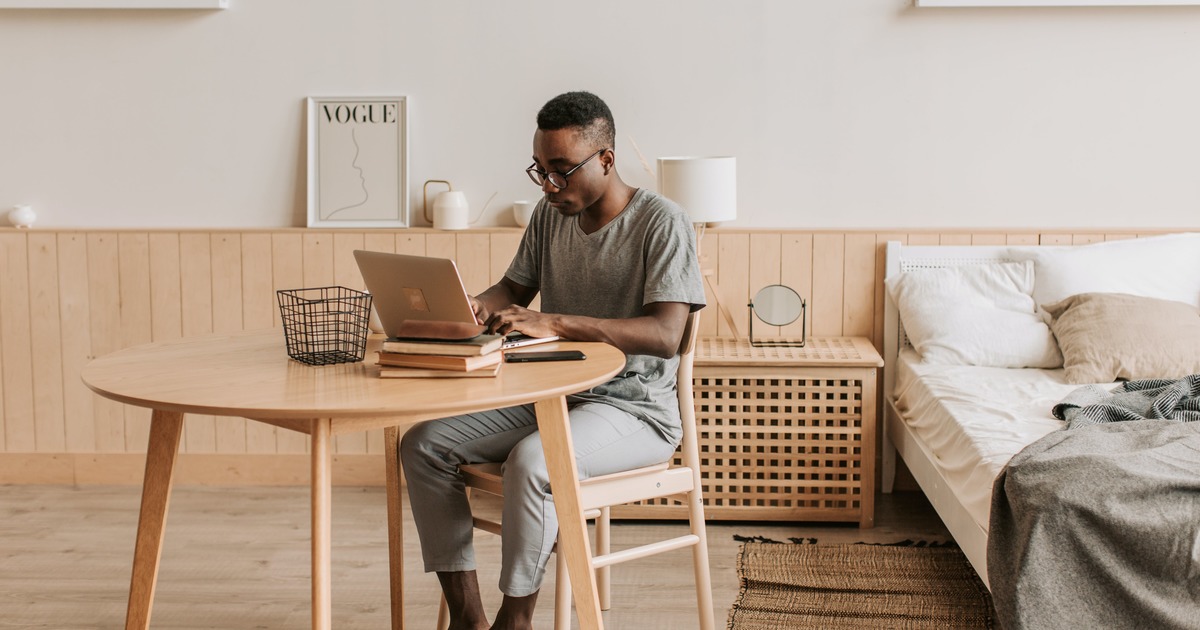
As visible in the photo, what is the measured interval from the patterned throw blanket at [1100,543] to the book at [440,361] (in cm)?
101

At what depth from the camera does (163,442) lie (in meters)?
2.12

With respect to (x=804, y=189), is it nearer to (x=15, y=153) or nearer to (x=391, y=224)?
(x=391, y=224)

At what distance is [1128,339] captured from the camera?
9.90 feet

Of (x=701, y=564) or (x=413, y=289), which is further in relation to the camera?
(x=701, y=564)

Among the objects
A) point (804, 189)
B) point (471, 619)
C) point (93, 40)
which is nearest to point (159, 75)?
point (93, 40)

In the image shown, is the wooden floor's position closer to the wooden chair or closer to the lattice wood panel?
the lattice wood panel

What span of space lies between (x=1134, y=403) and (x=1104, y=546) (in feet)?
2.46

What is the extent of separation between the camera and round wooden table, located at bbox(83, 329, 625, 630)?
5.56 ft

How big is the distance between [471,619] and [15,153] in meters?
2.57

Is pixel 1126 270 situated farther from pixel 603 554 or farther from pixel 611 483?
pixel 611 483

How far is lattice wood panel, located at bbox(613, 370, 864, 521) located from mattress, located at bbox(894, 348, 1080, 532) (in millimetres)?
214

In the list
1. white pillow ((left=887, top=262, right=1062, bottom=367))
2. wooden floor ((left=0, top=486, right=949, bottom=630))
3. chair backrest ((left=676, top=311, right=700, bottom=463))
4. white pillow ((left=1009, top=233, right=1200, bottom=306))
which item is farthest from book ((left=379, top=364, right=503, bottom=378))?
white pillow ((left=1009, top=233, right=1200, bottom=306))

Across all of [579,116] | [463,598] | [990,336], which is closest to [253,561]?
[463,598]

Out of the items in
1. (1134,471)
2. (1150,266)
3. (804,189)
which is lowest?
(1134,471)
